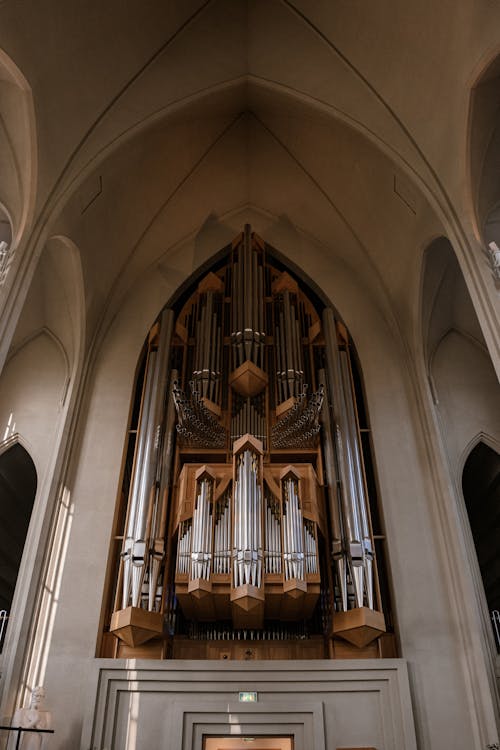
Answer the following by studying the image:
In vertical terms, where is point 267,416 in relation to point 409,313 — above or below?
below

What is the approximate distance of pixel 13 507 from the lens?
12.9 meters

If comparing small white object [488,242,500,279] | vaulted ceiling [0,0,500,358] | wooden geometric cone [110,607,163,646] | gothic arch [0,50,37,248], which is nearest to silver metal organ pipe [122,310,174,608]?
wooden geometric cone [110,607,163,646]

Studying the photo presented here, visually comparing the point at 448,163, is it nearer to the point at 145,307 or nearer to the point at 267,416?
the point at 267,416

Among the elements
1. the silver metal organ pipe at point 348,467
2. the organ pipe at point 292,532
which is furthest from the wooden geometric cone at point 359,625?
the organ pipe at point 292,532

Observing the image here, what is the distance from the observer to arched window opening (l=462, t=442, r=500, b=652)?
1182cm

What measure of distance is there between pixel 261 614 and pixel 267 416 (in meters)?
3.09

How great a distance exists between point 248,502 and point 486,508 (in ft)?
22.6

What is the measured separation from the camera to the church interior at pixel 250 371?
7367 millimetres

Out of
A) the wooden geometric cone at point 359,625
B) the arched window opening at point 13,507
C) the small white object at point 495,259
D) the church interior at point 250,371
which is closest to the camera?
the small white object at point 495,259

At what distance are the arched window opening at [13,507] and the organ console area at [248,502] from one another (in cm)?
288

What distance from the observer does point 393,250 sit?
10672 millimetres

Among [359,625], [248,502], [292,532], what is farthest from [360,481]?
[359,625]

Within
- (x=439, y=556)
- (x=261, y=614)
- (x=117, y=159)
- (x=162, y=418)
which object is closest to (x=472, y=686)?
(x=439, y=556)

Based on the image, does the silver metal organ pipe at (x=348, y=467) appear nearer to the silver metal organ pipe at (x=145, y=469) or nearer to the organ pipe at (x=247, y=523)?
the organ pipe at (x=247, y=523)
